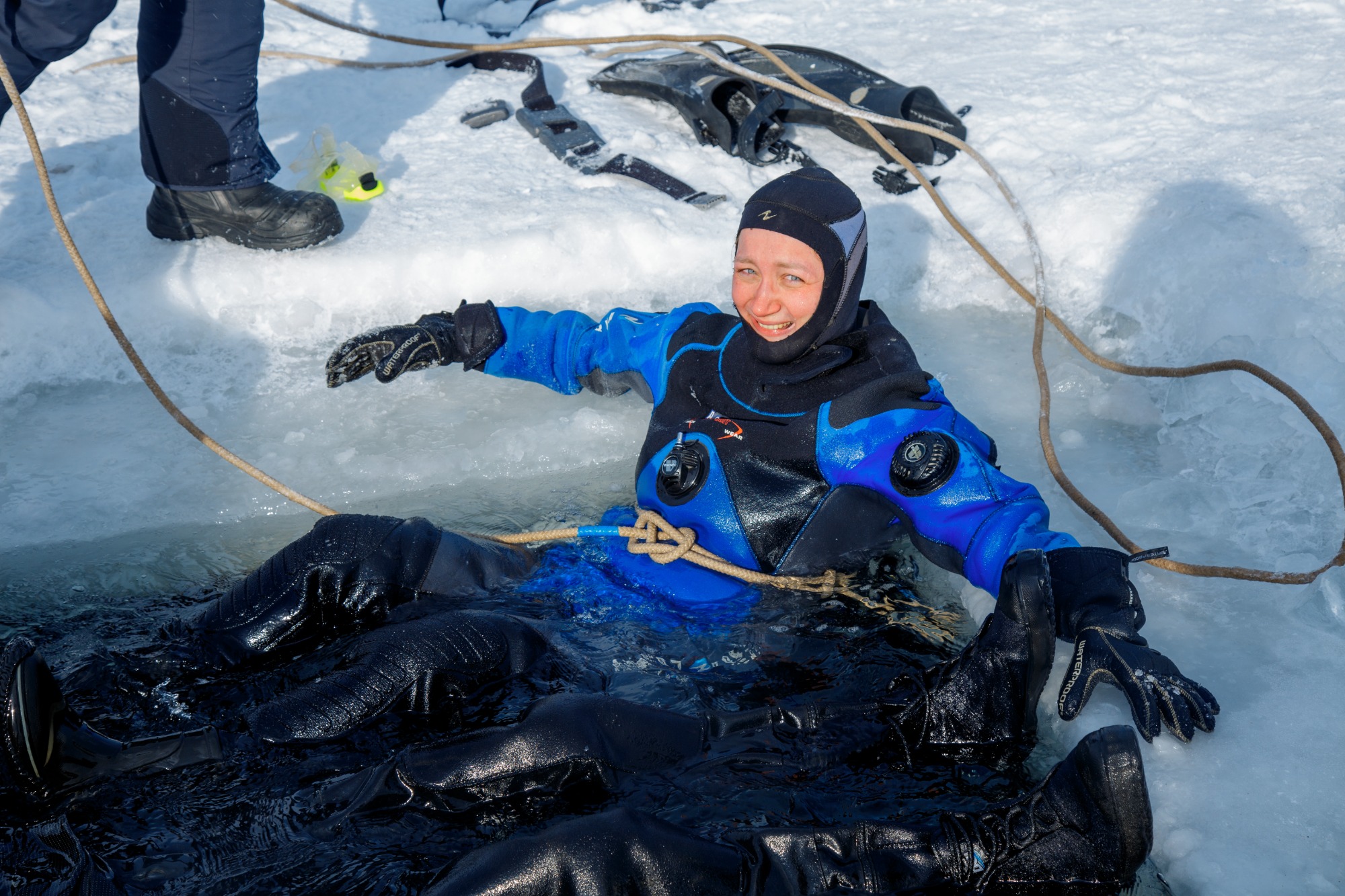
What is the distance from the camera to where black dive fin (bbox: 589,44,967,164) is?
4.81m

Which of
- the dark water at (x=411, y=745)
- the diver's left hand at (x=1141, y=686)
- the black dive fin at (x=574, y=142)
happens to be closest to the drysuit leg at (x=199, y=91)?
the black dive fin at (x=574, y=142)

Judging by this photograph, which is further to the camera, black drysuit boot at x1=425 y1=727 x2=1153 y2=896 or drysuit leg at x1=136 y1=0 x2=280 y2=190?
drysuit leg at x1=136 y1=0 x2=280 y2=190

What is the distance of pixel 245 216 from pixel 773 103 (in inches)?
87.1

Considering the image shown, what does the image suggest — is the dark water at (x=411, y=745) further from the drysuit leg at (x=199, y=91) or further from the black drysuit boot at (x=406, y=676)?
the drysuit leg at (x=199, y=91)

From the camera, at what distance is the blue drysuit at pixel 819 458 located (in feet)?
8.05

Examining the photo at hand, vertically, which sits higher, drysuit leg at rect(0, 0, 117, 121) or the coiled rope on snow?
drysuit leg at rect(0, 0, 117, 121)

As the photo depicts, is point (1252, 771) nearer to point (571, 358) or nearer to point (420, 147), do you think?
point (571, 358)

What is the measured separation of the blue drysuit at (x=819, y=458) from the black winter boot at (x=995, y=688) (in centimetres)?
16

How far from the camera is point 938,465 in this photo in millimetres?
2441

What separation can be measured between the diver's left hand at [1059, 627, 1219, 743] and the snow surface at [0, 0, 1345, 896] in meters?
0.11

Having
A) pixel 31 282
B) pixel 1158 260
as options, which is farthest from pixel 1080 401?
pixel 31 282

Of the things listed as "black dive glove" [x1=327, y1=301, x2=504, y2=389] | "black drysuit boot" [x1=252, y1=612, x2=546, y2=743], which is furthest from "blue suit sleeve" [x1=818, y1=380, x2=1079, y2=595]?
"black dive glove" [x1=327, y1=301, x2=504, y2=389]

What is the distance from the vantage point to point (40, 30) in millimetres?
3135

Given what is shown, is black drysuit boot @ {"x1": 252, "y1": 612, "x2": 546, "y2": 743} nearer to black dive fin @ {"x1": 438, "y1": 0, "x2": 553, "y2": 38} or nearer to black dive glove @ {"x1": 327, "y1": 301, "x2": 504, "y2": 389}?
black dive glove @ {"x1": 327, "y1": 301, "x2": 504, "y2": 389}
